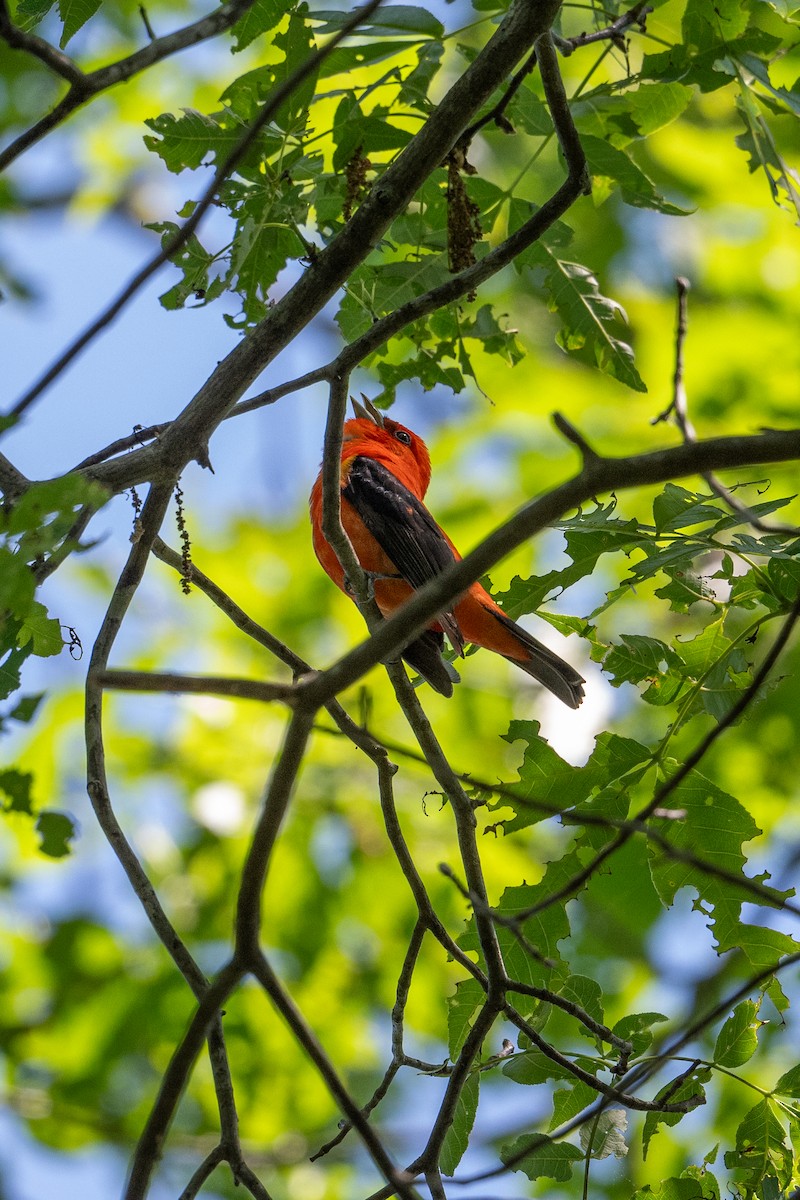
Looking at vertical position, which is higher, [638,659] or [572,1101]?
[638,659]

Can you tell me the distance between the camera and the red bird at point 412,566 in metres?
4.76

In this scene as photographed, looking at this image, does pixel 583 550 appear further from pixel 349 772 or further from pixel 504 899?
pixel 349 772

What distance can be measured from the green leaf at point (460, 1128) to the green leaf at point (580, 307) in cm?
209

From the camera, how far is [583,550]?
9.73 feet

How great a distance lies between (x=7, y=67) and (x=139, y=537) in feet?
21.7

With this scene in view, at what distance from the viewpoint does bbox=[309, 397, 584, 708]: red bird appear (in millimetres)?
4758

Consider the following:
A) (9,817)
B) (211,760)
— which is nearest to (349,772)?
(211,760)

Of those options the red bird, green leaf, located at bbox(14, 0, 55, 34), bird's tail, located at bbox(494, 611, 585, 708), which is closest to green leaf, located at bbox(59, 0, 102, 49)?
green leaf, located at bbox(14, 0, 55, 34)

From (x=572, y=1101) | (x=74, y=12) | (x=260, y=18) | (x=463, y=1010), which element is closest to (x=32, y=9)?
(x=74, y=12)

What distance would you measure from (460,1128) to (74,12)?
2829 millimetres

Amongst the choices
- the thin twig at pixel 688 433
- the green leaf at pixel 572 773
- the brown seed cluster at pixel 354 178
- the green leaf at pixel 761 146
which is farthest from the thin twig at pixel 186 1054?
the green leaf at pixel 761 146

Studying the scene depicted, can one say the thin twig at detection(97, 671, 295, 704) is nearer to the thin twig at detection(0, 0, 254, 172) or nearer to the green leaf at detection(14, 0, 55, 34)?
the thin twig at detection(0, 0, 254, 172)

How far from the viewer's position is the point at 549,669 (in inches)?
196

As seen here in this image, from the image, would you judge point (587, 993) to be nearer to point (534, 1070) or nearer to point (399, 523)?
point (534, 1070)
